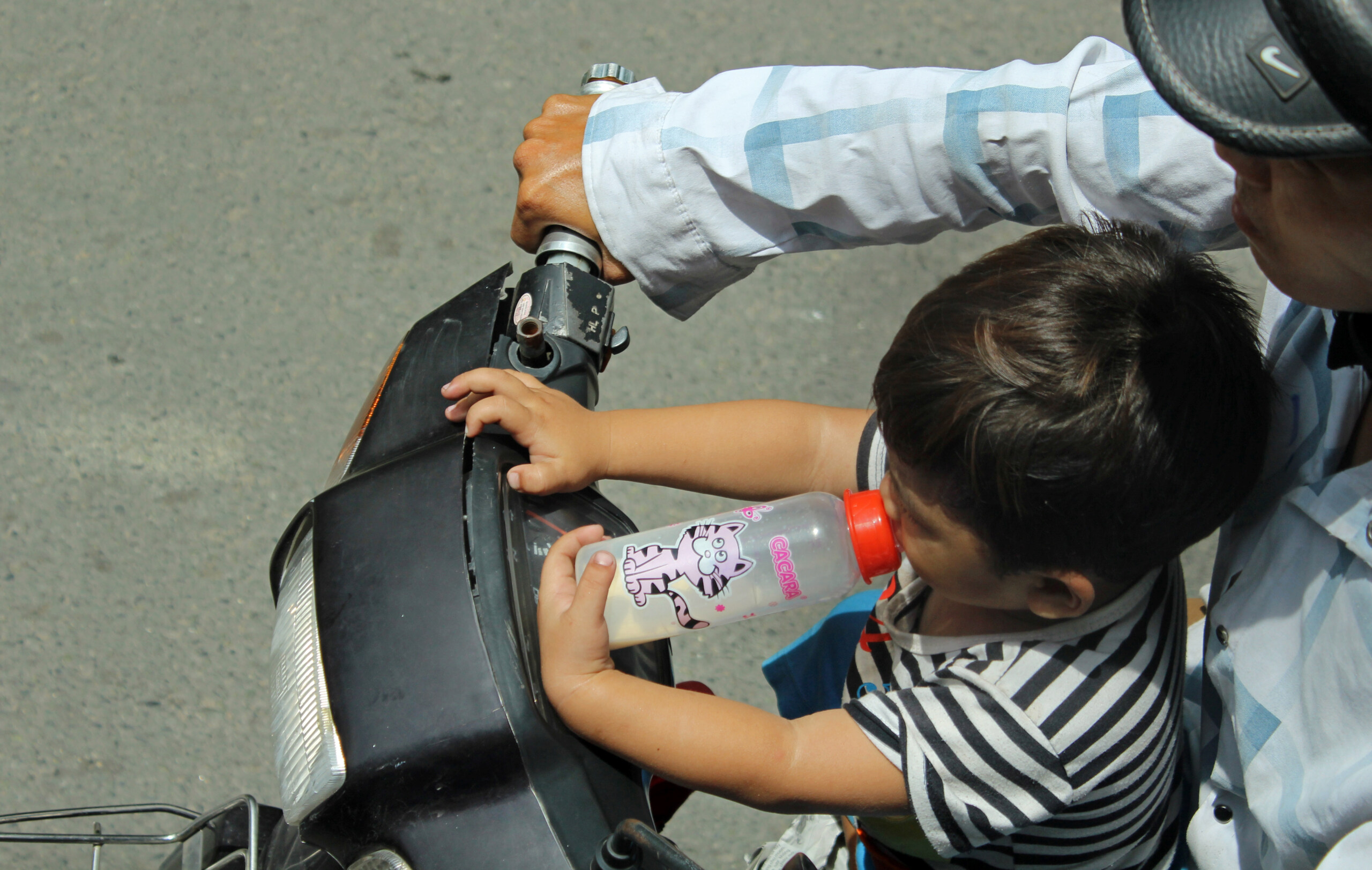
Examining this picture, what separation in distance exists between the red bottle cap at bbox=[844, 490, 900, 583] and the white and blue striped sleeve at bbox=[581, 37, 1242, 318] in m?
0.36

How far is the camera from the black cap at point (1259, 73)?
1.83 ft

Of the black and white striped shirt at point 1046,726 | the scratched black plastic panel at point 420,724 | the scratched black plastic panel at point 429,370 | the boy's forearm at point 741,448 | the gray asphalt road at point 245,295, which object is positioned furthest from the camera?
the gray asphalt road at point 245,295

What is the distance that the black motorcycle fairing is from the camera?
84 cm

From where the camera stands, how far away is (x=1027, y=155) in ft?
3.67

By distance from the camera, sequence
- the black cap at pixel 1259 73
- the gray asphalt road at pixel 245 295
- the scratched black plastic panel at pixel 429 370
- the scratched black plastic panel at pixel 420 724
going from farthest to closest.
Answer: the gray asphalt road at pixel 245 295
the scratched black plastic panel at pixel 429 370
the scratched black plastic panel at pixel 420 724
the black cap at pixel 1259 73

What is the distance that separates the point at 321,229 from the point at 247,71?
56cm

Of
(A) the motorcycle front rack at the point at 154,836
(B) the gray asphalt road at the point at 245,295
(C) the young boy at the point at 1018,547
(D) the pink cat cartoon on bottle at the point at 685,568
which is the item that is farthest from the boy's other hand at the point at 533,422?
(B) the gray asphalt road at the point at 245,295

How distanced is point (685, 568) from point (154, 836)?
544 millimetres

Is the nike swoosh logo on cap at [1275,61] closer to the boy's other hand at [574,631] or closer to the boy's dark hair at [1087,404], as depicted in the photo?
the boy's dark hair at [1087,404]

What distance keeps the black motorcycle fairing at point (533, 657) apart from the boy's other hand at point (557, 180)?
10.9 inches

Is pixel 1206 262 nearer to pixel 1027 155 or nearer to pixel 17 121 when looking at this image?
pixel 1027 155

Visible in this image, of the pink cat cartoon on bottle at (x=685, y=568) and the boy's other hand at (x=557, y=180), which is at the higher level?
the boy's other hand at (x=557, y=180)

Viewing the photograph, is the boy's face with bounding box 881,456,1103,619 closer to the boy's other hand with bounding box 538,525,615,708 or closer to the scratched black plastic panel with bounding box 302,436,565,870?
Result: the boy's other hand with bounding box 538,525,615,708

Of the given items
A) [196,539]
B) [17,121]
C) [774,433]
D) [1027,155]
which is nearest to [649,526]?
[196,539]
